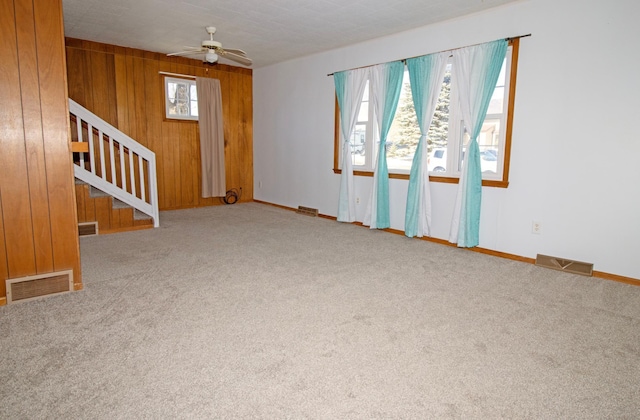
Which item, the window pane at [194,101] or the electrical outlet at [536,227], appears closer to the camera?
the electrical outlet at [536,227]

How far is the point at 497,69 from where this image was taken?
3.85 metres

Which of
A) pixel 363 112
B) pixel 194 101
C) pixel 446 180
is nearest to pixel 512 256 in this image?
→ pixel 446 180

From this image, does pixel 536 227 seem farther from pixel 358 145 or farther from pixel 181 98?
pixel 181 98

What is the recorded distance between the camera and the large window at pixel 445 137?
12.9 ft

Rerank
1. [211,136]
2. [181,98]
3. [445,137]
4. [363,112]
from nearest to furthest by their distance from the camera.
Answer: [445,137] < [363,112] < [181,98] < [211,136]

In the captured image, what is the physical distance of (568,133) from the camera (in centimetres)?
350

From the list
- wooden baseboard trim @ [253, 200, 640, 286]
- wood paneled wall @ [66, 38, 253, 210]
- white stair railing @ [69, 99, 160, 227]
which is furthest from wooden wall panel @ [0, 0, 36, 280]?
wooden baseboard trim @ [253, 200, 640, 286]

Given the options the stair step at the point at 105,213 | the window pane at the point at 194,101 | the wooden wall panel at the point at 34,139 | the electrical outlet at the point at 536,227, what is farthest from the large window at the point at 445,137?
the wooden wall panel at the point at 34,139

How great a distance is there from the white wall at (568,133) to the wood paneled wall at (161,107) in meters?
3.77

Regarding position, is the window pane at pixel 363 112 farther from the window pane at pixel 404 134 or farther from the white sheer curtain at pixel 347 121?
the window pane at pixel 404 134

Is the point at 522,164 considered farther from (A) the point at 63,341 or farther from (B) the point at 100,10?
(B) the point at 100,10

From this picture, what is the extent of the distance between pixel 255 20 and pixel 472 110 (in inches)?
110

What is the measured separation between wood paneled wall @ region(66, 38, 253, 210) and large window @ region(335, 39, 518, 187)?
260 cm

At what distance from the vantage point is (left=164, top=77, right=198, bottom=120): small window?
6.48 meters
